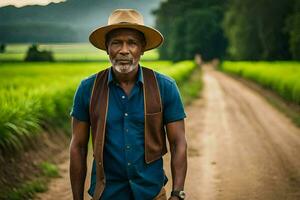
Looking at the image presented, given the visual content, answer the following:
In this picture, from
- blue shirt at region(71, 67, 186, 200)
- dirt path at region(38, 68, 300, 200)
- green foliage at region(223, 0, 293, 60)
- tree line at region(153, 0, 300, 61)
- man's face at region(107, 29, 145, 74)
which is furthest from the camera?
green foliage at region(223, 0, 293, 60)

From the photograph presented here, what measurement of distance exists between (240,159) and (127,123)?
6639mm

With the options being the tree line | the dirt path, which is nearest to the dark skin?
the dirt path

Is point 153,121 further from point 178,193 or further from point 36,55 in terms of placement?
point 36,55

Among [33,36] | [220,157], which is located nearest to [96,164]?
[220,157]

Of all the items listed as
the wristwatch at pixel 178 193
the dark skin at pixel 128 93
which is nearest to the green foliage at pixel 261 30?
the dark skin at pixel 128 93

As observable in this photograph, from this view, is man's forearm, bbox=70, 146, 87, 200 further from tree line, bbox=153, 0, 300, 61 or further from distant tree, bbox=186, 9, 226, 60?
distant tree, bbox=186, 9, 226, 60

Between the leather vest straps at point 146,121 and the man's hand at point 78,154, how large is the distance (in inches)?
4.1

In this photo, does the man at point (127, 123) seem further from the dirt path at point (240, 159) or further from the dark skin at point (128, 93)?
the dirt path at point (240, 159)

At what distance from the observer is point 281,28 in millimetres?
60531

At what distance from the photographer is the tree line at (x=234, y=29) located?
6022cm

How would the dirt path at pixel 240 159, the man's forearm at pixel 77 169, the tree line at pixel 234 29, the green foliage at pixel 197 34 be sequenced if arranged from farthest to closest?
the green foliage at pixel 197 34 → the tree line at pixel 234 29 → the dirt path at pixel 240 159 → the man's forearm at pixel 77 169

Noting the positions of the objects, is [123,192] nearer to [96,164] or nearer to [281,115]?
[96,164]

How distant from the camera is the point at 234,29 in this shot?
6612 cm

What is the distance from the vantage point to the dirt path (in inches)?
282
